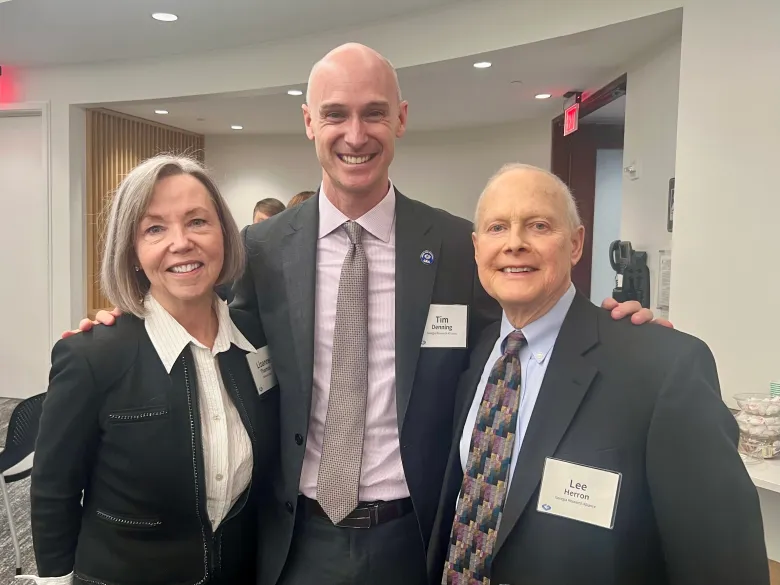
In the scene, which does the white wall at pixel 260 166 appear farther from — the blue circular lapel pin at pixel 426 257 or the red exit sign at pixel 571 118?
the blue circular lapel pin at pixel 426 257

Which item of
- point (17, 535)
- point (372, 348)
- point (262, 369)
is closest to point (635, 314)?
point (372, 348)

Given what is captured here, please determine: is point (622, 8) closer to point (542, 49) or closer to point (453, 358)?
point (542, 49)

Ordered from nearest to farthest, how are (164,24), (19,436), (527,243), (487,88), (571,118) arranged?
(527,243), (19,436), (164,24), (487,88), (571,118)

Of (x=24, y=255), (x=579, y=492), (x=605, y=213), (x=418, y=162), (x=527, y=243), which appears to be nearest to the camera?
(x=579, y=492)

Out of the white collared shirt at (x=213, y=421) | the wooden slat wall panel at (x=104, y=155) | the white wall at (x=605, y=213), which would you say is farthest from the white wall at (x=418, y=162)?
the white collared shirt at (x=213, y=421)

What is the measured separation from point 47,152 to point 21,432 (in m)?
4.26

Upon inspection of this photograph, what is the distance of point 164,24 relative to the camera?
480cm

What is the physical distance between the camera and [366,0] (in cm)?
418

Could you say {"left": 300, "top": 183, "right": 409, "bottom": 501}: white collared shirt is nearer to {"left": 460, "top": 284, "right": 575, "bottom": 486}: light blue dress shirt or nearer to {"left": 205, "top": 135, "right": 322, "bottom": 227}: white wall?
{"left": 460, "top": 284, "right": 575, "bottom": 486}: light blue dress shirt

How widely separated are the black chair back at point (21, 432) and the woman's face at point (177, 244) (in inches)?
74.2

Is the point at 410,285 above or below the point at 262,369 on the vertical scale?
above

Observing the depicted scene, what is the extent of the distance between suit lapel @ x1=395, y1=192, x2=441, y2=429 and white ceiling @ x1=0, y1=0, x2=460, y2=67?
2999 millimetres

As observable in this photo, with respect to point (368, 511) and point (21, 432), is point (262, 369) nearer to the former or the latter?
point (368, 511)

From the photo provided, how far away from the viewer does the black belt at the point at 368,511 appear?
156cm
